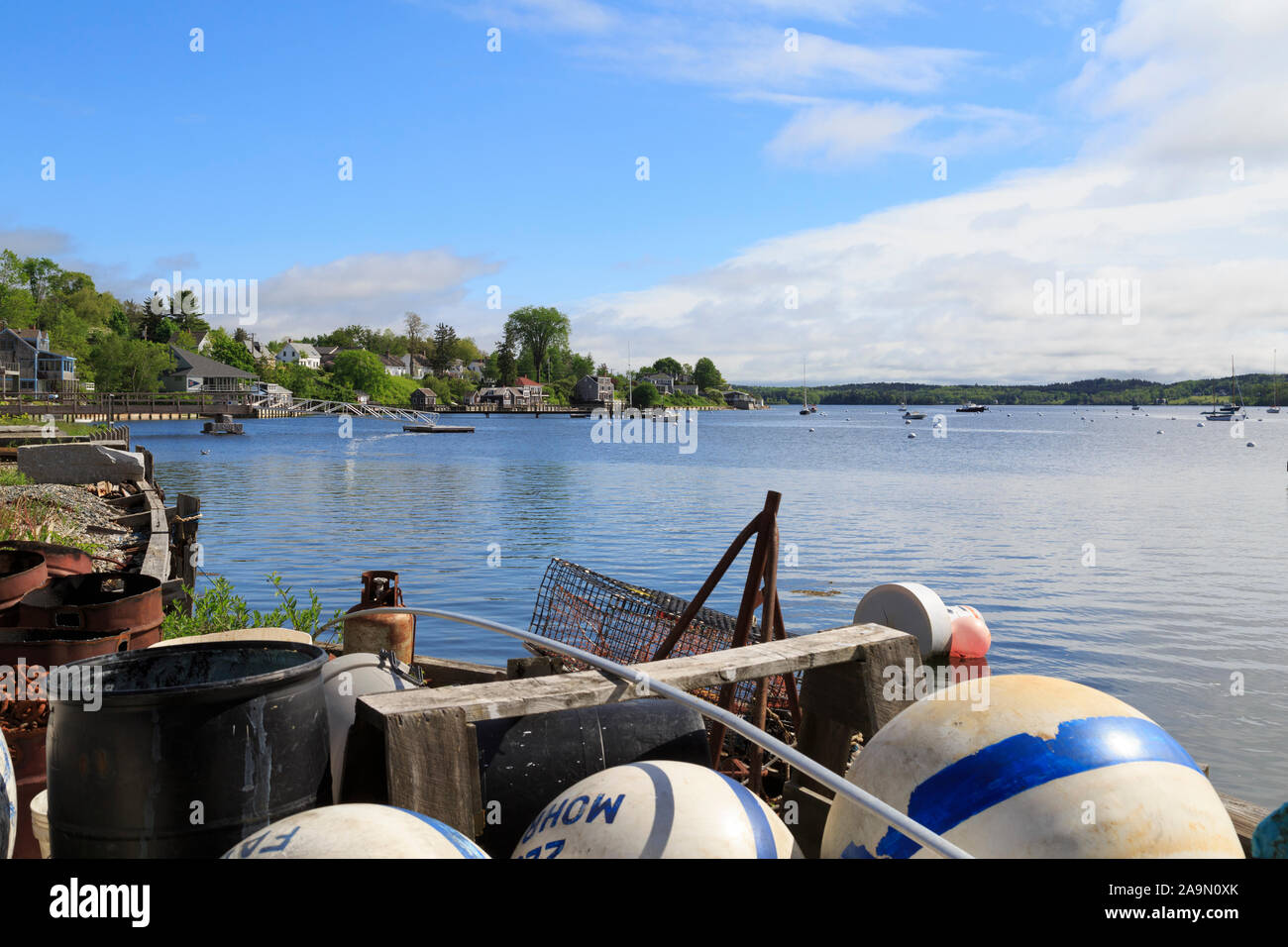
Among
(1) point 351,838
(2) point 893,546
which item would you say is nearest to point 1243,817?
(1) point 351,838

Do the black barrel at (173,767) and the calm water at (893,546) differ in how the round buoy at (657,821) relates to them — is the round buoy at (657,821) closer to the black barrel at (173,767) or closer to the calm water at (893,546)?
the black barrel at (173,767)

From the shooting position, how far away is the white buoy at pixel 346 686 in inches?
150

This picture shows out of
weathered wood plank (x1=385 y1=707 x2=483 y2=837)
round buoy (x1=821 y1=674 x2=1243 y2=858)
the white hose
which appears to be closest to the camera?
the white hose

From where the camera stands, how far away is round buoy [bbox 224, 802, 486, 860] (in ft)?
8.05

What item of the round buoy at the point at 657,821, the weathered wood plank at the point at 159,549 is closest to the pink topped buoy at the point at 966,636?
the round buoy at the point at 657,821

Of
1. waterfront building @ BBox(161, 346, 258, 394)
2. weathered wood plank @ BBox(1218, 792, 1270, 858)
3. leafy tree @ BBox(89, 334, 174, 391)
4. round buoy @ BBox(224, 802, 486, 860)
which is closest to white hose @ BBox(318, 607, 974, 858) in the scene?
round buoy @ BBox(224, 802, 486, 860)

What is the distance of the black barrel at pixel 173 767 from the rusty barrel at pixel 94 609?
116 inches

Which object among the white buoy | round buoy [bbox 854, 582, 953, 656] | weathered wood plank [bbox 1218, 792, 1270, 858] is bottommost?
weathered wood plank [bbox 1218, 792, 1270, 858]

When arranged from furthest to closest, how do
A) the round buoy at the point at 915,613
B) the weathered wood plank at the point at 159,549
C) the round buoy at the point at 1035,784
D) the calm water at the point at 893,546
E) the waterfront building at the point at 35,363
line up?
1. the waterfront building at the point at 35,363
2. the calm water at the point at 893,546
3. the weathered wood plank at the point at 159,549
4. the round buoy at the point at 915,613
5. the round buoy at the point at 1035,784

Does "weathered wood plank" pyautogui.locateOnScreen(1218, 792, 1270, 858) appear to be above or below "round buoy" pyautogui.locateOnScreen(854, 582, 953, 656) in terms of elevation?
below

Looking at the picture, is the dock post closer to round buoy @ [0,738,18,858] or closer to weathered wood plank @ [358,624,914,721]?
weathered wood plank @ [358,624,914,721]

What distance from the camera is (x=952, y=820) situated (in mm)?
3012

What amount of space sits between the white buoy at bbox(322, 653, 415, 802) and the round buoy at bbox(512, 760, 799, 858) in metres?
1.00

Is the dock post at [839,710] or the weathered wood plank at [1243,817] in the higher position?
the dock post at [839,710]
